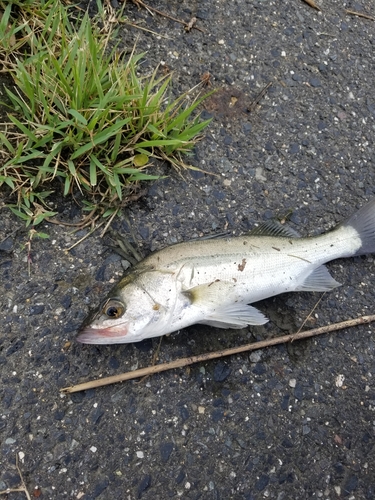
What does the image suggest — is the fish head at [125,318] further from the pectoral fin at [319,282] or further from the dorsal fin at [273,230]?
the pectoral fin at [319,282]

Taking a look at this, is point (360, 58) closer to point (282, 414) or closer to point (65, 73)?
point (65, 73)

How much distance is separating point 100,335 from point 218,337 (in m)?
0.85

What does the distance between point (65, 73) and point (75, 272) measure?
135 cm

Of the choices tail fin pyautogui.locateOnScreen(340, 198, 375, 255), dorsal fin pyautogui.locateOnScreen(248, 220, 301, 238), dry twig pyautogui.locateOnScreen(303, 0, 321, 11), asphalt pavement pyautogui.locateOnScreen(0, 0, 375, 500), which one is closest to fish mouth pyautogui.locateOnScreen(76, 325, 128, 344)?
asphalt pavement pyautogui.locateOnScreen(0, 0, 375, 500)

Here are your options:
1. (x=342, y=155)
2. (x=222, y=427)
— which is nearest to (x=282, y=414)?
(x=222, y=427)

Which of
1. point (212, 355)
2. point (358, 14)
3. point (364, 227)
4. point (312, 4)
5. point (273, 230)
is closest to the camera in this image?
point (212, 355)

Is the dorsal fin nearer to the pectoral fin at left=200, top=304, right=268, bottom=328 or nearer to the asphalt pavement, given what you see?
the asphalt pavement

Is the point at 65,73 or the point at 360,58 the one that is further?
the point at 360,58

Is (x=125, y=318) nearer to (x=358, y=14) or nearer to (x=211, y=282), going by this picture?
(x=211, y=282)

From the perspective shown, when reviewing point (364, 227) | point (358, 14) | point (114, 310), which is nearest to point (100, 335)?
point (114, 310)

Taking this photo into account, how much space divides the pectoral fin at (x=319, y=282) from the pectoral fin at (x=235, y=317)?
41cm

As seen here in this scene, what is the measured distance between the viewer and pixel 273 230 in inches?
130

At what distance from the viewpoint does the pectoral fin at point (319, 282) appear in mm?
3273

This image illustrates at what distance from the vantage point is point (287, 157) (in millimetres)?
3826
